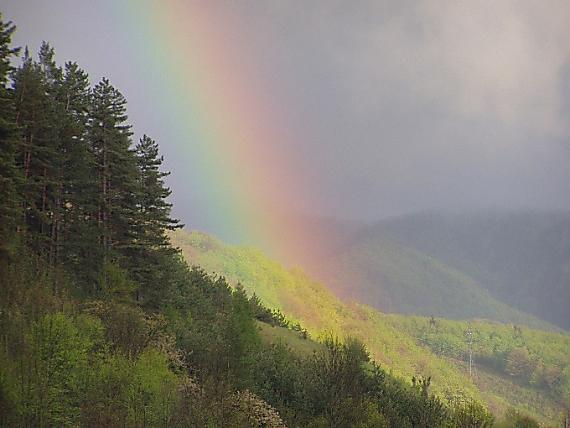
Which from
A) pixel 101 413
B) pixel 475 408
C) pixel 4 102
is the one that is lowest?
pixel 101 413

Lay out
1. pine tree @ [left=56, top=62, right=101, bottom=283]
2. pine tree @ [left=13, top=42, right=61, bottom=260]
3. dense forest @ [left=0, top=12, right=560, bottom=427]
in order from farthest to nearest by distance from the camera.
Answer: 1. pine tree @ [left=56, top=62, right=101, bottom=283]
2. pine tree @ [left=13, top=42, right=61, bottom=260]
3. dense forest @ [left=0, top=12, right=560, bottom=427]

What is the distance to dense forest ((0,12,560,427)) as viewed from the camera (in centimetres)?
2122

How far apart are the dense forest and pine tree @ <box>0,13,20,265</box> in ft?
0.35

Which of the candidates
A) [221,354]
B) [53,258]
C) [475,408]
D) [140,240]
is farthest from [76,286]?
[475,408]

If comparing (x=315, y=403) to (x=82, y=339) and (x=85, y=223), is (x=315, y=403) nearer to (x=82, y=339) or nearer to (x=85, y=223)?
(x=82, y=339)

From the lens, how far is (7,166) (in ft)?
92.0

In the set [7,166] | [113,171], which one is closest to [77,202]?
[113,171]

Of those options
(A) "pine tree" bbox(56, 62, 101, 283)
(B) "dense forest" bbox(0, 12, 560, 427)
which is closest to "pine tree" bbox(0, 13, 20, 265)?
(B) "dense forest" bbox(0, 12, 560, 427)

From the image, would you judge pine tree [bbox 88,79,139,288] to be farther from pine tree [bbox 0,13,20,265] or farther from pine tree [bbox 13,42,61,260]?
pine tree [bbox 0,13,20,265]

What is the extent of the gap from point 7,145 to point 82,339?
39.7 feet

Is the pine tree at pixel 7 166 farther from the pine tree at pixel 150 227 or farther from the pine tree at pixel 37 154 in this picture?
the pine tree at pixel 150 227

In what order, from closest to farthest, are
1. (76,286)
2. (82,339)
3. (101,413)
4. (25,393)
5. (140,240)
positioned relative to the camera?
1. (25,393)
2. (101,413)
3. (82,339)
4. (76,286)
5. (140,240)

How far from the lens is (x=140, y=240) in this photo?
1791 inches

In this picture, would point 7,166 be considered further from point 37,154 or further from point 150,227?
point 150,227
